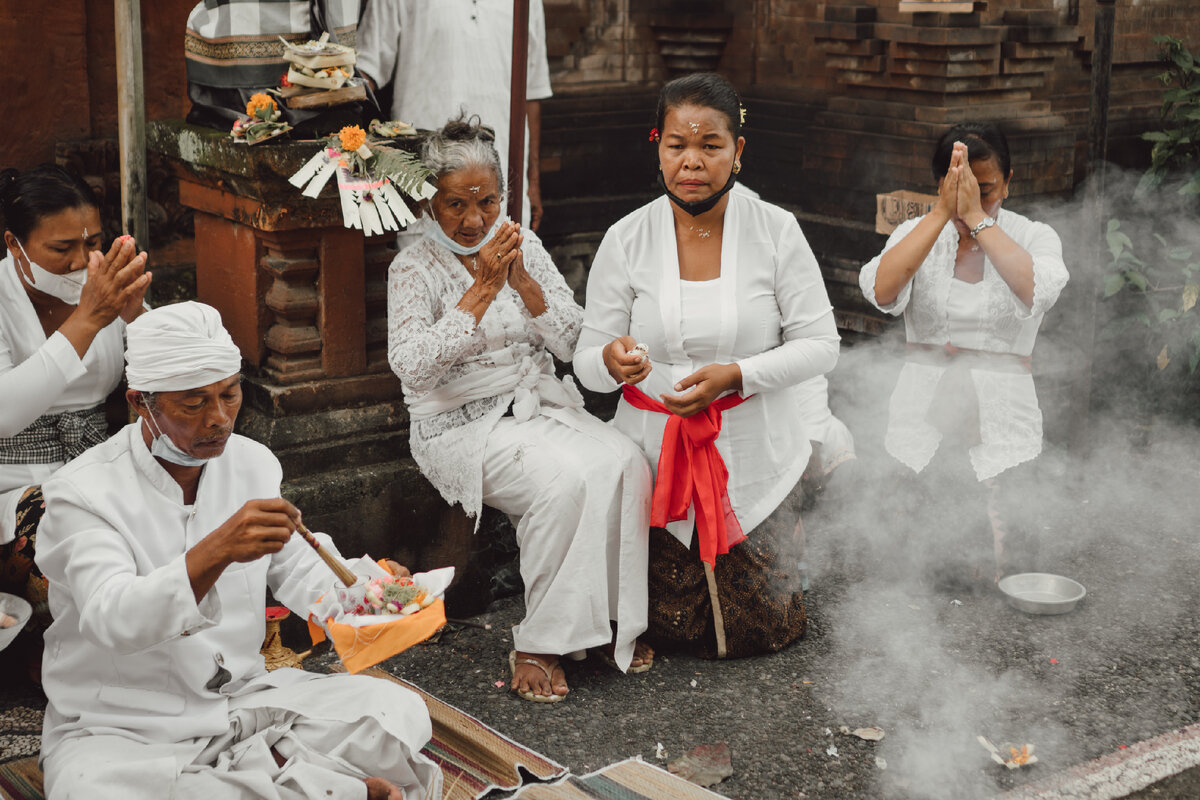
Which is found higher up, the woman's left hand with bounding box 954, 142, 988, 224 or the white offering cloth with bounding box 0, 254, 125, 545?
the woman's left hand with bounding box 954, 142, 988, 224

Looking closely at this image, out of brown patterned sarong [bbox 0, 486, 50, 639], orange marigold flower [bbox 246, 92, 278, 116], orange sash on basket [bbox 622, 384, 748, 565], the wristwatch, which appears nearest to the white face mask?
brown patterned sarong [bbox 0, 486, 50, 639]

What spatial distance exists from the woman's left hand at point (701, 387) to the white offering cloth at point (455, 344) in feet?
1.80

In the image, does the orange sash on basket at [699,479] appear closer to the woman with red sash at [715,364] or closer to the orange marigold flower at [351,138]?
the woman with red sash at [715,364]

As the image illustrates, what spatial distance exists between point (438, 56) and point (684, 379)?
6.42 feet

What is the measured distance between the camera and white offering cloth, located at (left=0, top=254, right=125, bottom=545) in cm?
396

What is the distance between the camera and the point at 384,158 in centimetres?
466

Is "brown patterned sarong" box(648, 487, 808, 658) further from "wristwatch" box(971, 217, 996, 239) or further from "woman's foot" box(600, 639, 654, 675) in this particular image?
"wristwatch" box(971, 217, 996, 239)

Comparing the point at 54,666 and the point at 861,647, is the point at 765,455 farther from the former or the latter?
the point at 54,666

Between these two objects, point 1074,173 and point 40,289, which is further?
point 1074,173

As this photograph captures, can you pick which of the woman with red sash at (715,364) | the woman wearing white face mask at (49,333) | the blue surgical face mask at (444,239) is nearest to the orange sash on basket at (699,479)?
the woman with red sash at (715,364)

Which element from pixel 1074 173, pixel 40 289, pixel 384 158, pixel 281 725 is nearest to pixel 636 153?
pixel 1074 173

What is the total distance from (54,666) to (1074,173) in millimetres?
7086

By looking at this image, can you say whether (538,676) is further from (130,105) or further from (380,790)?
(130,105)

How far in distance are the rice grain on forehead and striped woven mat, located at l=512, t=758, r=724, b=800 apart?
2.01m
